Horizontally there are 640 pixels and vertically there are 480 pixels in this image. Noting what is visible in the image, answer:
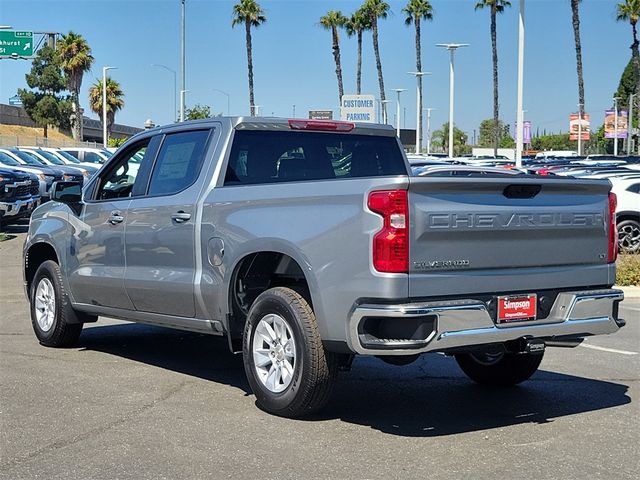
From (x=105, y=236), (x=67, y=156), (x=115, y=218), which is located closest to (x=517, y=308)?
(x=115, y=218)

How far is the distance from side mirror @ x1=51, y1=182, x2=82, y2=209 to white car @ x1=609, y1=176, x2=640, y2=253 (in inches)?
466

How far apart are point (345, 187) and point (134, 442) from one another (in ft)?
6.56

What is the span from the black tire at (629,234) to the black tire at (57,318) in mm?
12062

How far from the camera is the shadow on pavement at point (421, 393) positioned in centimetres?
649

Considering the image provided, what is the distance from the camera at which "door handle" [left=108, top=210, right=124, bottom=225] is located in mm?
7957

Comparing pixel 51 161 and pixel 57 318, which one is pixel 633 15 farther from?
pixel 57 318

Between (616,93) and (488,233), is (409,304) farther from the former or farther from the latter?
(616,93)

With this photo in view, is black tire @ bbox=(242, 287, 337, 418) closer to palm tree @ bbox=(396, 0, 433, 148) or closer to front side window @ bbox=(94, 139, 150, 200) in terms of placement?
front side window @ bbox=(94, 139, 150, 200)

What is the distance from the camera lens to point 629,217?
18.4 meters

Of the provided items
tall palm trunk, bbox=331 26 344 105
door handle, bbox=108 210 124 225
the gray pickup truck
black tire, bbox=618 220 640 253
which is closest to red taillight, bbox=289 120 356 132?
the gray pickup truck

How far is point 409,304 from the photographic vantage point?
18.5 feet

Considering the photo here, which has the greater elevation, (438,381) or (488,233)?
(488,233)

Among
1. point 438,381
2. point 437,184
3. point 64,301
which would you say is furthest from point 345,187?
point 64,301

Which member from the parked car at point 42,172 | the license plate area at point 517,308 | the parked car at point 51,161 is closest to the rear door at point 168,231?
the license plate area at point 517,308
